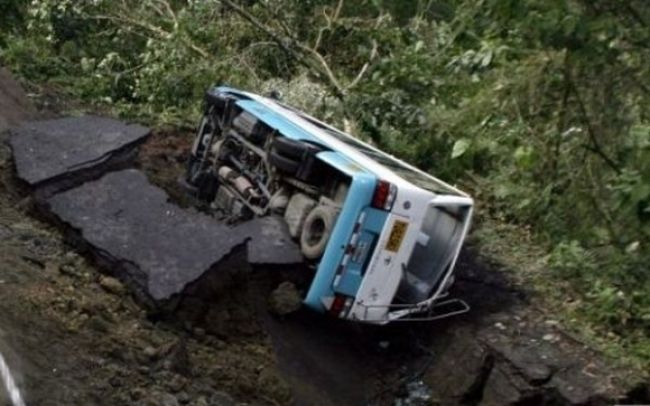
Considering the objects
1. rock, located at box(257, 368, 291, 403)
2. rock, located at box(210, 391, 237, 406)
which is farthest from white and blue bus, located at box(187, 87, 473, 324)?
rock, located at box(210, 391, 237, 406)

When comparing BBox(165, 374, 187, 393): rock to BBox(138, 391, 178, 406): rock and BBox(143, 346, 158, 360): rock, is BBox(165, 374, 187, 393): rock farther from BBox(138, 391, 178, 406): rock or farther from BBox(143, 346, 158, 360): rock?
BBox(143, 346, 158, 360): rock

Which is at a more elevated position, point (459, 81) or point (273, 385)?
point (459, 81)

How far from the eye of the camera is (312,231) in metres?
8.62

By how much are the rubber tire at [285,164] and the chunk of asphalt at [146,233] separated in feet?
1.48

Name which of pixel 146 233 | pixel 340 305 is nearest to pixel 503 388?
pixel 340 305

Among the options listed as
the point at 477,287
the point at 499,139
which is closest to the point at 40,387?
the point at 477,287

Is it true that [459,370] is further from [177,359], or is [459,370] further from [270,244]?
[177,359]

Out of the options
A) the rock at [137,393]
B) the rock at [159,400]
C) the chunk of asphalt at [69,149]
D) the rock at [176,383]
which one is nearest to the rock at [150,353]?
the rock at [176,383]

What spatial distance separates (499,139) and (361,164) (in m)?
2.34

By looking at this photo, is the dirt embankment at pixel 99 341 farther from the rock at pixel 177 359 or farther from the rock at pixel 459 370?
the rock at pixel 459 370

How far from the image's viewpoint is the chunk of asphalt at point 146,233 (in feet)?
25.8

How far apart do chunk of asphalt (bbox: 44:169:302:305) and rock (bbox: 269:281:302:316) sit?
26cm

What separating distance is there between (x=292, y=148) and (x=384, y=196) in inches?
38.6

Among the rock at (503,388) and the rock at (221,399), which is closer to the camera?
the rock at (221,399)
